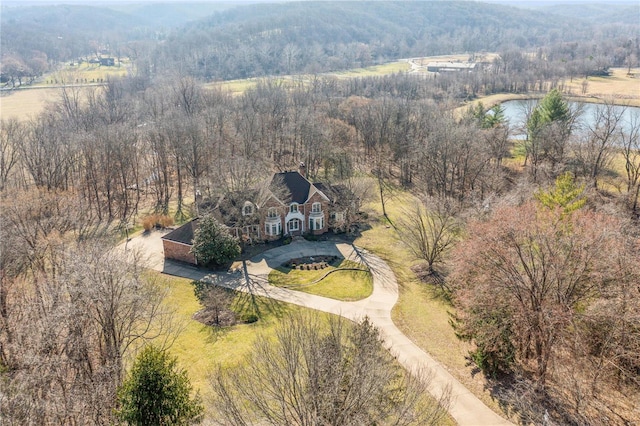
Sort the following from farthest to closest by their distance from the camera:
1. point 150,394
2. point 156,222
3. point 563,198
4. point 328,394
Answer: point 156,222
point 563,198
point 150,394
point 328,394

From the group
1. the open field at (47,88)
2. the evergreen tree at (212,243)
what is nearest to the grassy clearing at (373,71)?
the open field at (47,88)

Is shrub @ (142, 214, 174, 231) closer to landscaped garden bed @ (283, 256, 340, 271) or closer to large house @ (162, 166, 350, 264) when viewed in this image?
large house @ (162, 166, 350, 264)

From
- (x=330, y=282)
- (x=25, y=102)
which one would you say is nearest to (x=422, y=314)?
(x=330, y=282)

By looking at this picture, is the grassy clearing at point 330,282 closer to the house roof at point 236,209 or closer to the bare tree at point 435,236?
the bare tree at point 435,236

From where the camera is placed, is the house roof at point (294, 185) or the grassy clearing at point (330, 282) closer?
the grassy clearing at point (330, 282)

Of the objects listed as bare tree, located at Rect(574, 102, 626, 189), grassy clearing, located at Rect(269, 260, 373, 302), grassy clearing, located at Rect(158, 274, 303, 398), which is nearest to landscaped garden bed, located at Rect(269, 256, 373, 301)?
grassy clearing, located at Rect(269, 260, 373, 302)

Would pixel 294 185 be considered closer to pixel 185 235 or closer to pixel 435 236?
pixel 185 235

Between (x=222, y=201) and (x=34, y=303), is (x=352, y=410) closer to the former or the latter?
(x=34, y=303)
